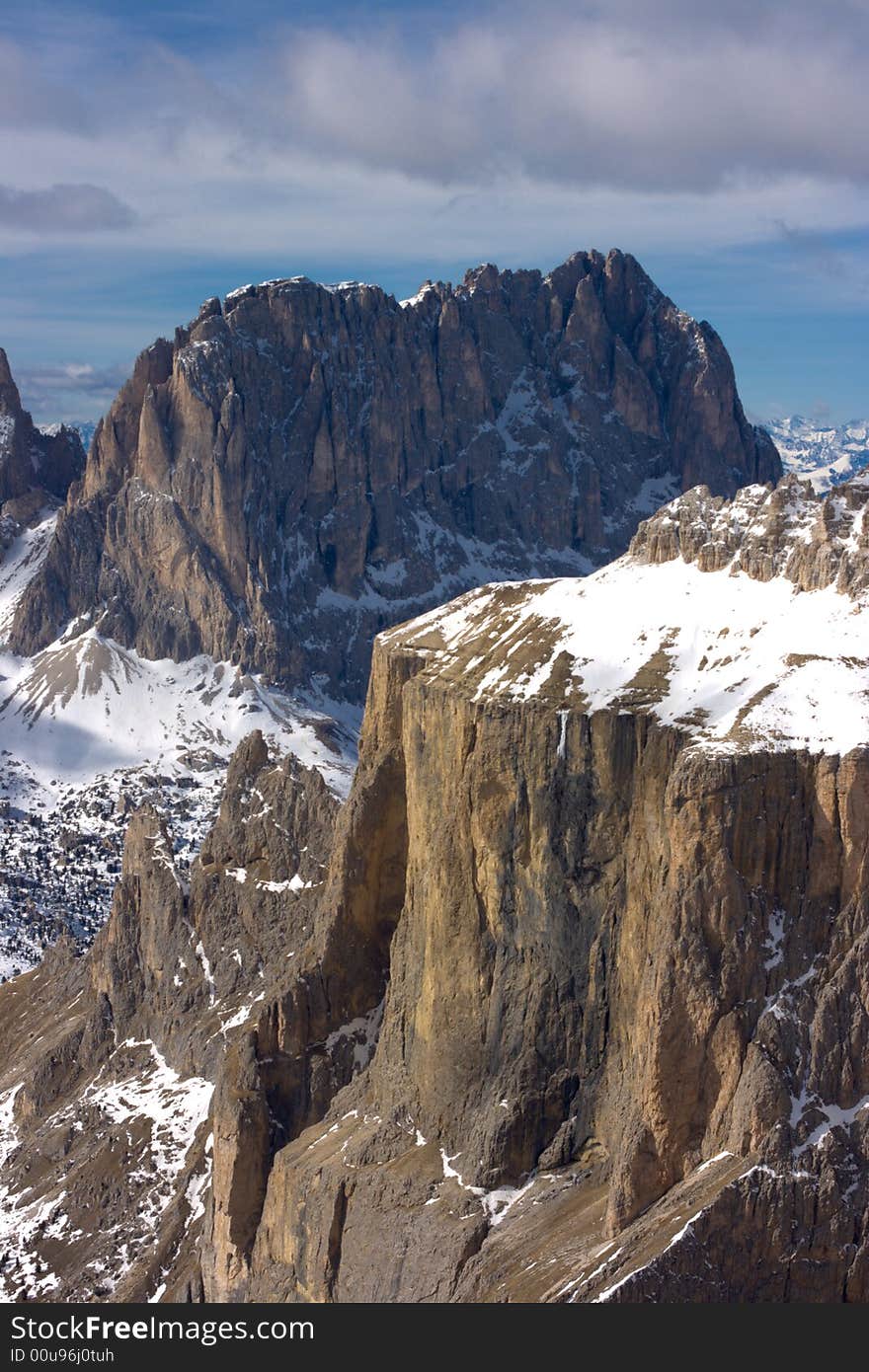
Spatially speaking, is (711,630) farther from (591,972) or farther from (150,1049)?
(150,1049)

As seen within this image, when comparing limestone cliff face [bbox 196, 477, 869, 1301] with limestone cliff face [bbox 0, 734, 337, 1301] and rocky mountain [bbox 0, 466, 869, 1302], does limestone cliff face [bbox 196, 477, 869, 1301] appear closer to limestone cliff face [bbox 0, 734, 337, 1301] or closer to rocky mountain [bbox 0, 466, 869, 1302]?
rocky mountain [bbox 0, 466, 869, 1302]

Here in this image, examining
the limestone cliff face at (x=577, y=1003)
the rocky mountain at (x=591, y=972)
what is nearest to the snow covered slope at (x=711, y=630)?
the rocky mountain at (x=591, y=972)

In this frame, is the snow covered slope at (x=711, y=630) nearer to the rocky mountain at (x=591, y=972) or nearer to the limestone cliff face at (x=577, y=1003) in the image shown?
the rocky mountain at (x=591, y=972)

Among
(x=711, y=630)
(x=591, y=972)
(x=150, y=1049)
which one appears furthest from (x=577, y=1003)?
(x=150, y=1049)

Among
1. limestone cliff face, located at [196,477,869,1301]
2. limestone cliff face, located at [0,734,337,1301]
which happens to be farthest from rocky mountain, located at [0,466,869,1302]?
limestone cliff face, located at [0,734,337,1301]

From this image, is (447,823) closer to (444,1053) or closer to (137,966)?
(444,1053)

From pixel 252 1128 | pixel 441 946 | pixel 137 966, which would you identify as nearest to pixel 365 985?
pixel 252 1128
